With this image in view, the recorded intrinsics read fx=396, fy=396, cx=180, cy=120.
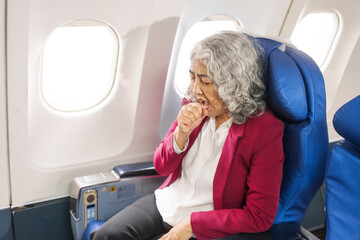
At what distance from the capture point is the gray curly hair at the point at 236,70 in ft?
5.71

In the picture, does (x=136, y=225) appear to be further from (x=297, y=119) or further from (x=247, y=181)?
(x=297, y=119)

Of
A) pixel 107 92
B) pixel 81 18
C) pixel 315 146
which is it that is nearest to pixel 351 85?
pixel 315 146

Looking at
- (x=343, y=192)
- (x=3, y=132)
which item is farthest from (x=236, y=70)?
(x=3, y=132)

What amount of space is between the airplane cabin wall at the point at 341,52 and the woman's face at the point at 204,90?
1233mm

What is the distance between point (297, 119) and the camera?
175 cm

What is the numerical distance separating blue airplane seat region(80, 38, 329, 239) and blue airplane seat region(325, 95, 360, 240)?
17 cm

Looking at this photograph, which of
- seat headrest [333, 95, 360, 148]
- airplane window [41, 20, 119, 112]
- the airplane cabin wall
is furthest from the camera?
the airplane cabin wall

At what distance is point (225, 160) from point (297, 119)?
37cm

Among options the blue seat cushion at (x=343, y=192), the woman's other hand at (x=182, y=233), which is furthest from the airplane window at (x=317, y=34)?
the woman's other hand at (x=182, y=233)

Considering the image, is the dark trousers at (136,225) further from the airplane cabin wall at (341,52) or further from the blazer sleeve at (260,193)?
the airplane cabin wall at (341,52)

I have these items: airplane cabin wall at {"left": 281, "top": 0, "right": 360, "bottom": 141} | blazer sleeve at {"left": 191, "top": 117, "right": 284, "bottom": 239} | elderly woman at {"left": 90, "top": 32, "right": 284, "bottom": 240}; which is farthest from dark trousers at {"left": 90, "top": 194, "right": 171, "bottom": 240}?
airplane cabin wall at {"left": 281, "top": 0, "right": 360, "bottom": 141}

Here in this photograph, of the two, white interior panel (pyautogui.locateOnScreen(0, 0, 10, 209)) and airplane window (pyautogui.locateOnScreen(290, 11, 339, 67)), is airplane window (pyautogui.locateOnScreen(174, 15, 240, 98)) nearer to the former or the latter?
airplane window (pyautogui.locateOnScreen(290, 11, 339, 67))

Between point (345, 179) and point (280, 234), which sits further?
point (280, 234)

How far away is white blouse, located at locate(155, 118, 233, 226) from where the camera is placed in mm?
1895
